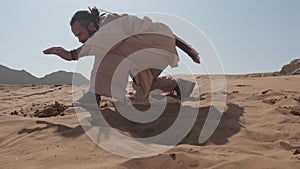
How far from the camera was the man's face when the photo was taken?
3482 mm

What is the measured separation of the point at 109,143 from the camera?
7.63 feet

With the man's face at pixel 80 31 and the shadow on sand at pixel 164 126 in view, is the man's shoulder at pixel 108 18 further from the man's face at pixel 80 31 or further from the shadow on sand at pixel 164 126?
the shadow on sand at pixel 164 126

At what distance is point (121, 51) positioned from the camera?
11.6ft

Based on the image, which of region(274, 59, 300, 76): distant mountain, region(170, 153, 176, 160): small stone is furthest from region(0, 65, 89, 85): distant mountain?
region(170, 153, 176, 160): small stone

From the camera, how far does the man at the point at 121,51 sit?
136 inches

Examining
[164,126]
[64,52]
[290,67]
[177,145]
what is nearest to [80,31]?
[64,52]

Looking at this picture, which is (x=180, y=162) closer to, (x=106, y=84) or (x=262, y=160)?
(x=262, y=160)

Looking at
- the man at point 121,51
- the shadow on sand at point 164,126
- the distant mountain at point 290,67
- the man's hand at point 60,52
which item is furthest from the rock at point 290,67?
the man's hand at point 60,52

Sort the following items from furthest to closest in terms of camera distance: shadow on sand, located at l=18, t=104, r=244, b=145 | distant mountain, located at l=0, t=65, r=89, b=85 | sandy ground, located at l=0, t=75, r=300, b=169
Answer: distant mountain, located at l=0, t=65, r=89, b=85 < shadow on sand, located at l=18, t=104, r=244, b=145 < sandy ground, located at l=0, t=75, r=300, b=169

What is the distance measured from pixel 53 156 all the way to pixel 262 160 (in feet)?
3.57

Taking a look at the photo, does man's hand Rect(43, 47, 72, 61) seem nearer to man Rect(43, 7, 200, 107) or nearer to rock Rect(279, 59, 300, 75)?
man Rect(43, 7, 200, 107)

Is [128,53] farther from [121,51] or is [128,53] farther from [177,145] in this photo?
[177,145]

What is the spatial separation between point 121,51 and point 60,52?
1.74 ft

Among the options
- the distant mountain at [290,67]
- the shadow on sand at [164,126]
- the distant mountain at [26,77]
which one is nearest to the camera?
the shadow on sand at [164,126]
